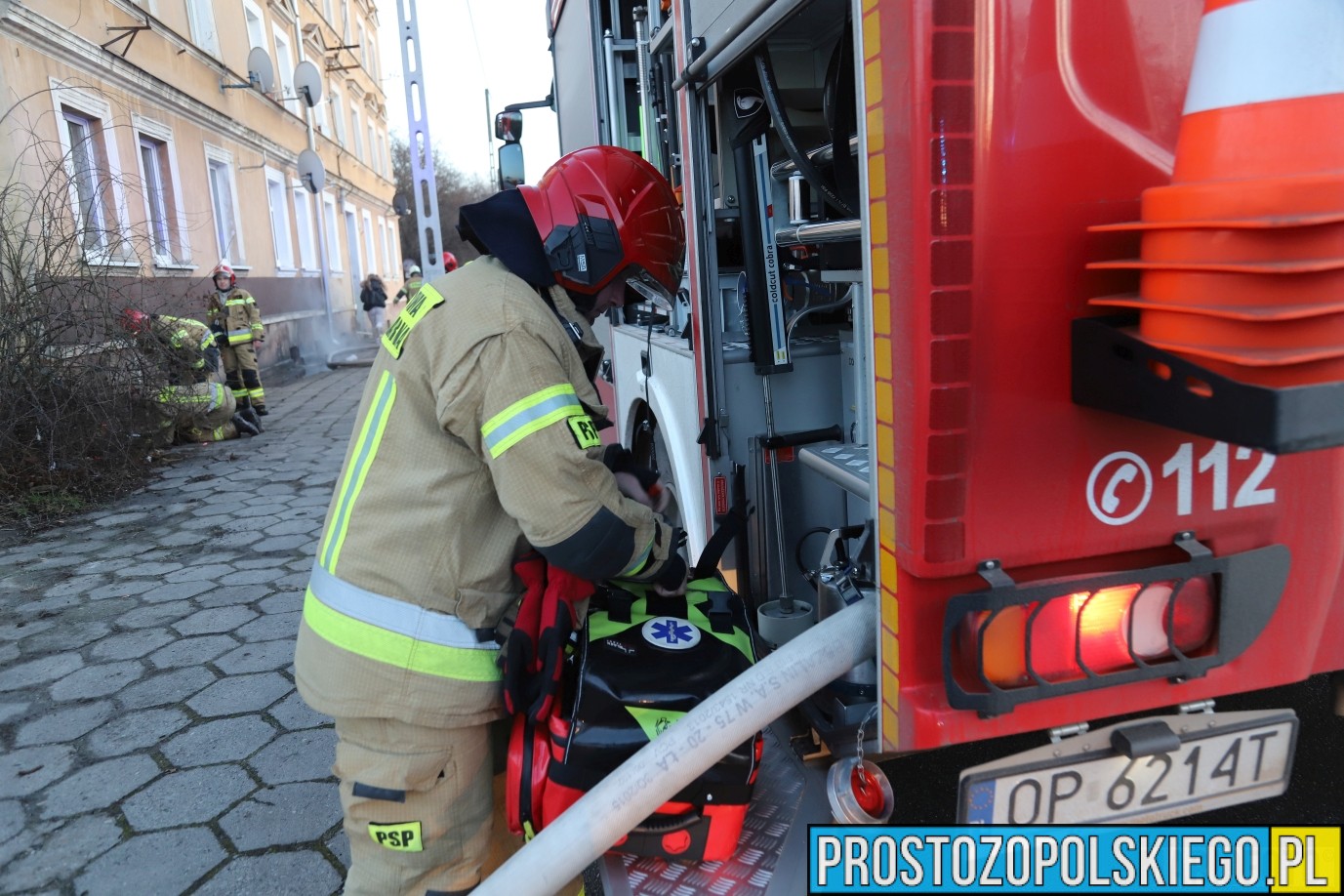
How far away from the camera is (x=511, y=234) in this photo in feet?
5.67

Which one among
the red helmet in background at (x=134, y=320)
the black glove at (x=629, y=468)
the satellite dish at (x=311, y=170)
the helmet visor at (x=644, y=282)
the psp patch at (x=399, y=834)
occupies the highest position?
the satellite dish at (x=311, y=170)

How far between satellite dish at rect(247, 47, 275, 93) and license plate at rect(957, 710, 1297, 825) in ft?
50.7

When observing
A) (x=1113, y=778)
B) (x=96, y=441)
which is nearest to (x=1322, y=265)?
(x=1113, y=778)

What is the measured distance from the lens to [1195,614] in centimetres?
138

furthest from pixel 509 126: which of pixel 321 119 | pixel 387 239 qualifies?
pixel 387 239

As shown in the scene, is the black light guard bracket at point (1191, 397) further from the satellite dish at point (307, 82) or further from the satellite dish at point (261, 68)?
the satellite dish at point (307, 82)

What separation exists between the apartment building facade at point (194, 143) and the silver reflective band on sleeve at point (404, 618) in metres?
6.38

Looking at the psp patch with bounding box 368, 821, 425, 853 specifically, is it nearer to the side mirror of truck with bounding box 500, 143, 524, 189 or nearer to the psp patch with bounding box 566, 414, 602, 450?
the psp patch with bounding box 566, 414, 602, 450

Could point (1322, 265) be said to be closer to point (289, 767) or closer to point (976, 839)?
point (976, 839)

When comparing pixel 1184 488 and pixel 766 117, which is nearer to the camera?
pixel 1184 488

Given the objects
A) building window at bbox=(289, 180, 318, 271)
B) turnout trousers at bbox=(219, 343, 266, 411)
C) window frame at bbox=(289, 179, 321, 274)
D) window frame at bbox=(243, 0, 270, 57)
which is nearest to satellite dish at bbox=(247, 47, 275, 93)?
window frame at bbox=(243, 0, 270, 57)

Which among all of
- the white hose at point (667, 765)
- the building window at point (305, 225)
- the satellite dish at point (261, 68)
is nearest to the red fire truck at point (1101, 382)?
the white hose at point (667, 765)

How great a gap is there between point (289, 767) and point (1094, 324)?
2.84m

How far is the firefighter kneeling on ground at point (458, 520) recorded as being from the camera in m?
1.55
